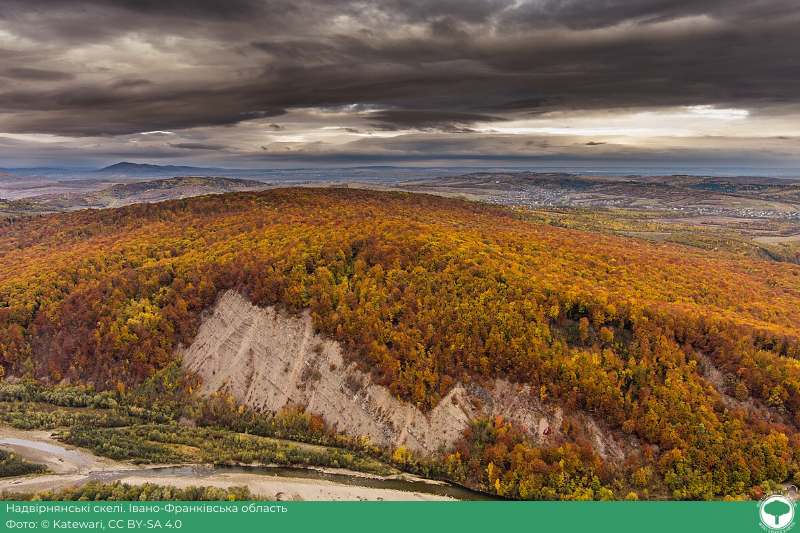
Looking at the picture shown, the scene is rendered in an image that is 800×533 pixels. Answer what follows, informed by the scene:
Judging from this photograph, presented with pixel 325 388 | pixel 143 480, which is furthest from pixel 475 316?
pixel 143 480

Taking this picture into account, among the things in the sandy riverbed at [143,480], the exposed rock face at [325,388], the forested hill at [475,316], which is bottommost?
the sandy riverbed at [143,480]

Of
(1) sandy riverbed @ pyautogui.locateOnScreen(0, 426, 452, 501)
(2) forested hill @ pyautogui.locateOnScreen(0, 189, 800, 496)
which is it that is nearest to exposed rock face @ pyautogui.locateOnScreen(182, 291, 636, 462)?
(2) forested hill @ pyautogui.locateOnScreen(0, 189, 800, 496)

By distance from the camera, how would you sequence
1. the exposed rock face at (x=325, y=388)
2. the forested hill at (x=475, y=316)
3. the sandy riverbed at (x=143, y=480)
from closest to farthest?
the forested hill at (x=475, y=316), the sandy riverbed at (x=143, y=480), the exposed rock face at (x=325, y=388)

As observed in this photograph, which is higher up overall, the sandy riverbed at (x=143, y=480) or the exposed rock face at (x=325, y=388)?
the exposed rock face at (x=325, y=388)

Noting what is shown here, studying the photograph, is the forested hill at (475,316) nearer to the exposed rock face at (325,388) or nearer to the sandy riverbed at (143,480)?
the exposed rock face at (325,388)

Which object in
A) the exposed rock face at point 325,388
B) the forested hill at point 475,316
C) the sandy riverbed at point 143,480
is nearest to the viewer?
the forested hill at point 475,316

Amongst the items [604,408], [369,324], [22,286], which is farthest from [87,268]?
[604,408]

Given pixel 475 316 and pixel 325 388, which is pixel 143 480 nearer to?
pixel 325 388

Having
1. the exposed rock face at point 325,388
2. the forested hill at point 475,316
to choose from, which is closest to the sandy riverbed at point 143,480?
the exposed rock face at point 325,388
